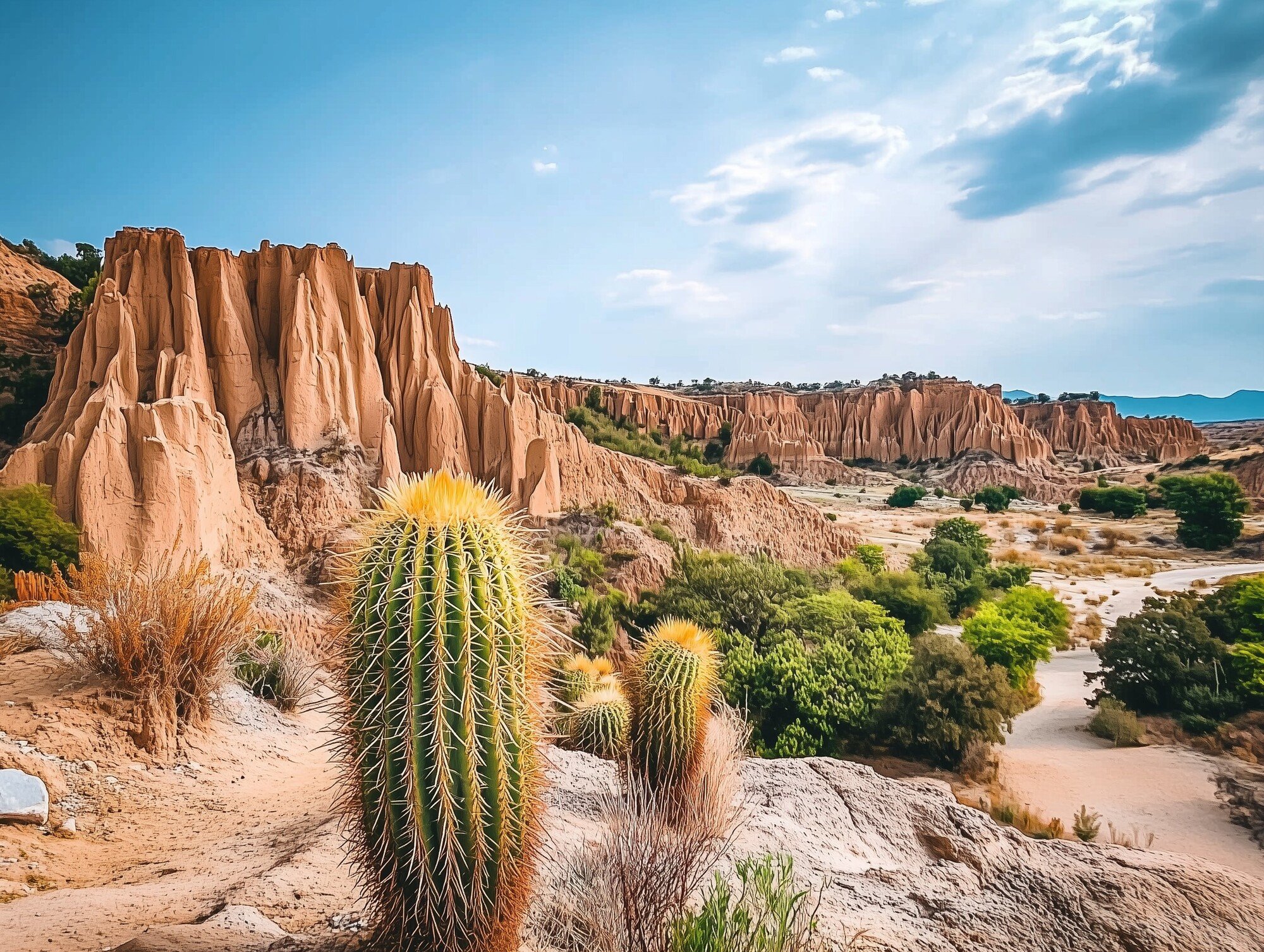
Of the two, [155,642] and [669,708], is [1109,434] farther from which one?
[155,642]

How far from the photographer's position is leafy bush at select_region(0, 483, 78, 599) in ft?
36.6

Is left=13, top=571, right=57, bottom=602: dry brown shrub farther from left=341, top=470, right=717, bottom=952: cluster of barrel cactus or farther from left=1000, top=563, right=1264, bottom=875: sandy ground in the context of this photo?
left=1000, top=563, right=1264, bottom=875: sandy ground

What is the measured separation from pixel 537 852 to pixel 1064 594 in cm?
3271

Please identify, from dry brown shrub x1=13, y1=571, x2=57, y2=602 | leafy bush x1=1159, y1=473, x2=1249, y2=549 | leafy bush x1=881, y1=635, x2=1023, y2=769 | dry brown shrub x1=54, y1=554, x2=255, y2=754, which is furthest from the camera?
leafy bush x1=1159, y1=473, x2=1249, y2=549

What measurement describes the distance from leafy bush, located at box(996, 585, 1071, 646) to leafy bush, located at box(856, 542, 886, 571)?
6154 millimetres

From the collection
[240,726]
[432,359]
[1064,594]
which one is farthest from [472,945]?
[1064,594]

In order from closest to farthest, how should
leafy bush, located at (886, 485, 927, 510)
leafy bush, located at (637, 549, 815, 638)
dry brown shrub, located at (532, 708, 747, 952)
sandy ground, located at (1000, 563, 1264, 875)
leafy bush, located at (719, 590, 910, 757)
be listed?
dry brown shrub, located at (532, 708, 747, 952) → sandy ground, located at (1000, 563, 1264, 875) → leafy bush, located at (719, 590, 910, 757) → leafy bush, located at (637, 549, 815, 638) → leafy bush, located at (886, 485, 927, 510)

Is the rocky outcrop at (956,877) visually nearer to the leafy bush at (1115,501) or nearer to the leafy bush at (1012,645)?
the leafy bush at (1012,645)

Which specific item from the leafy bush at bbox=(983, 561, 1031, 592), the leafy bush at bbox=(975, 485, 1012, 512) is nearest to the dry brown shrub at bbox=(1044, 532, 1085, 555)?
the leafy bush at bbox=(983, 561, 1031, 592)

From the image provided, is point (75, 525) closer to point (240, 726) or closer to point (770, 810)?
point (240, 726)

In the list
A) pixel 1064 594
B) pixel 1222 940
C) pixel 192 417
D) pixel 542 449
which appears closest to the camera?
pixel 1222 940

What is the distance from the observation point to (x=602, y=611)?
1873 cm

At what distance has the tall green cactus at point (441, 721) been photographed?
10.0ft

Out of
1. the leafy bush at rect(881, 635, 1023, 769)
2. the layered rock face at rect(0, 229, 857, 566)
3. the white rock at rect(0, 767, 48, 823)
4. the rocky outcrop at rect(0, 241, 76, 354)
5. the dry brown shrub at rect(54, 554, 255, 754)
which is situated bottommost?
the leafy bush at rect(881, 635, 1023, 769)
